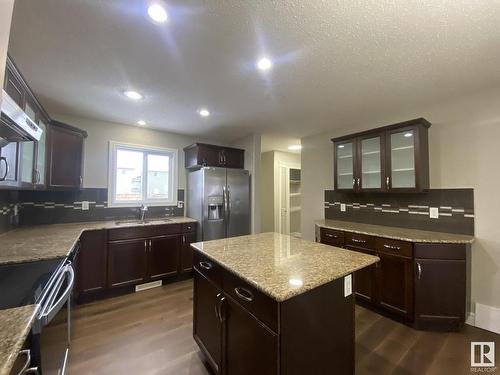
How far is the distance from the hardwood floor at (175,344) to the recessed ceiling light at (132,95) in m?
2.38

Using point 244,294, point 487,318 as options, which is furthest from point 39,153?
point 487,318

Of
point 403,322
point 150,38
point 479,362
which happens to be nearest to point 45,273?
point 150,38

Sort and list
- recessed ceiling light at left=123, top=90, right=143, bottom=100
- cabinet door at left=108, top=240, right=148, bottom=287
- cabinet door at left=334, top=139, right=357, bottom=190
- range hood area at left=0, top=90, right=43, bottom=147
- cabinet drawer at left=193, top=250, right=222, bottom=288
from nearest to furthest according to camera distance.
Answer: range hood area at left=0, top=90, right=43, bottom=147, cabinet drawer at left=193, top=250, right=222, bottom=288, recessed ceiling light at left=123, top=90, right=143, bottom=100, cabinet door at left=108, top=240, right=148, bottom=287, cabinet door at left=334, top=139, right=357, bottom=190

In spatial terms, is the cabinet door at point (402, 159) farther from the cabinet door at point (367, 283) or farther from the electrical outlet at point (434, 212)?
the cabinet door at point (367, 283)

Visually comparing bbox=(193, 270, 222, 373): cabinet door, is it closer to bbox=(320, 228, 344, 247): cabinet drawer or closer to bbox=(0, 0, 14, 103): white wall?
bbox=(0, 0, 14, 103): white wall

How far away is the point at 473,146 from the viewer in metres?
2.35

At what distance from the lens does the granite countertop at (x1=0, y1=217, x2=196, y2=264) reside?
1.59 metres

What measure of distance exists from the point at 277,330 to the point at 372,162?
102 inches

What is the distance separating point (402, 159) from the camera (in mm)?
2650

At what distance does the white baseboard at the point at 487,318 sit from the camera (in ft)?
7.00

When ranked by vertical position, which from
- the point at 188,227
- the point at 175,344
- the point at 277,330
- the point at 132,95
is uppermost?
the point at 132,95

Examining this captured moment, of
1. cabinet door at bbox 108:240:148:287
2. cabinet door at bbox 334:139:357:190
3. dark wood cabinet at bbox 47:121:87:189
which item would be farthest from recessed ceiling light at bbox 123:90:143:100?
cabinet door at bbox 334:139:357:190

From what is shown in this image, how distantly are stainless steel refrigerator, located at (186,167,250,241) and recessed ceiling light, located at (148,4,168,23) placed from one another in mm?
2193

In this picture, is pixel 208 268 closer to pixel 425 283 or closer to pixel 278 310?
pixel 278 310
